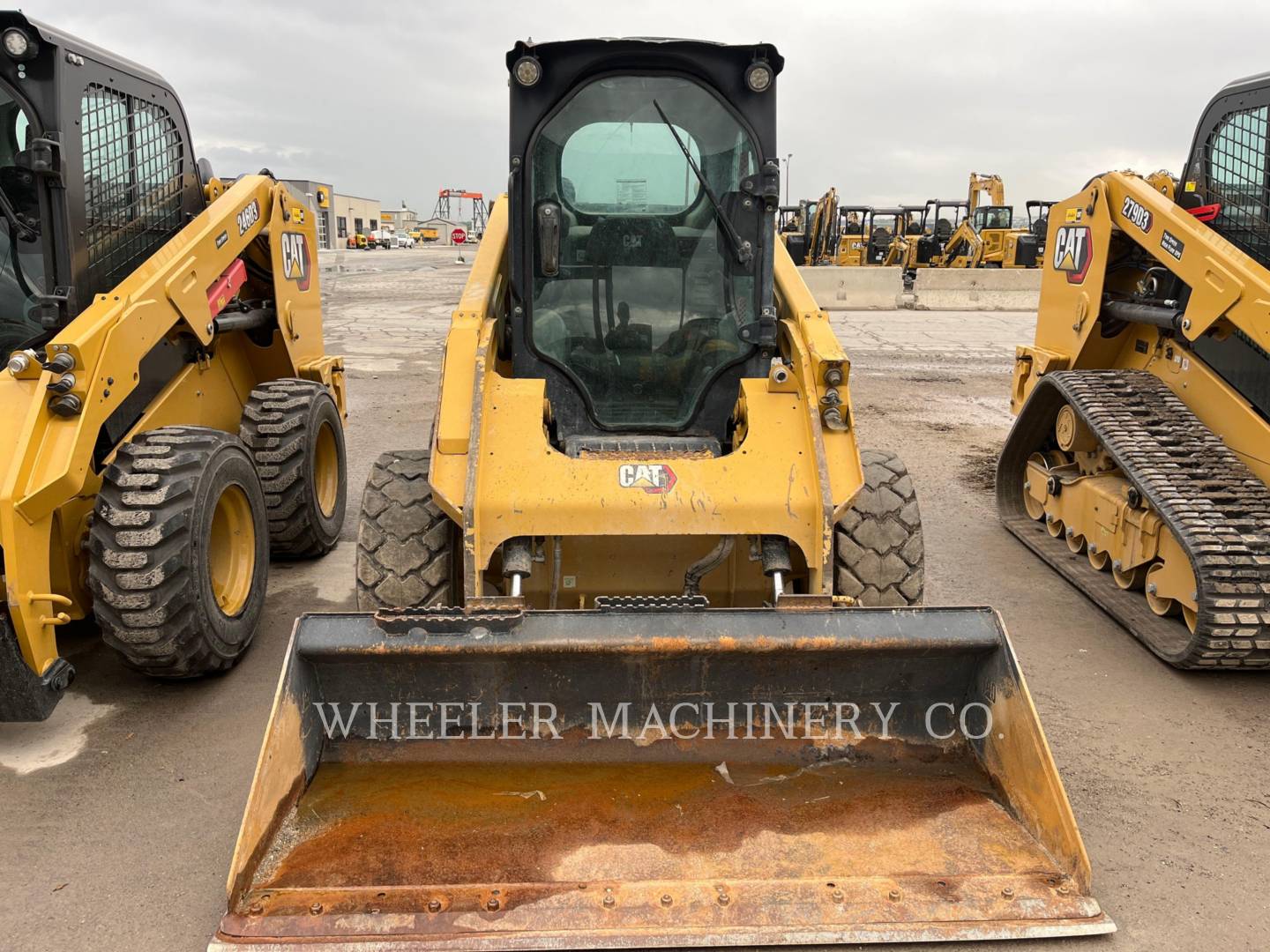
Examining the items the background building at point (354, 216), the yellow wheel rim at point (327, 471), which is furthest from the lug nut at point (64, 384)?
the background building at point (354, 216)

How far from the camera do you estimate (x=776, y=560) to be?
344 cm

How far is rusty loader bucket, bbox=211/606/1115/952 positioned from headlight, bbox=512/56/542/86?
2119 millimetres

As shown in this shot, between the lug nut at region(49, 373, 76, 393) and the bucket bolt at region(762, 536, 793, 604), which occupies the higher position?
the lug nut at region(49, 373, 76, 393)

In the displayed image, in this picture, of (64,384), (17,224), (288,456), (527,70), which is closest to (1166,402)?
(527,70)

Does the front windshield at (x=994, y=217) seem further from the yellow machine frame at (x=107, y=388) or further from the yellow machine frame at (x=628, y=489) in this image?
the yellow machine frame at (x=628, y=489)

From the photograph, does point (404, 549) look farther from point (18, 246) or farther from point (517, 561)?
point (18, 246)

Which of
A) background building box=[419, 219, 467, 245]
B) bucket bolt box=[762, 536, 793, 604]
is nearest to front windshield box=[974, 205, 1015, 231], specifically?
bucket bolt box=[762, 536, 793, 604]

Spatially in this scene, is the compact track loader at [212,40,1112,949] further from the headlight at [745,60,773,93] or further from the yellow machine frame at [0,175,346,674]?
the yellow machine frame at [0,175,346,674]

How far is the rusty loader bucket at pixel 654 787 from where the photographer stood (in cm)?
248

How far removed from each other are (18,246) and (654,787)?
11.2 ft

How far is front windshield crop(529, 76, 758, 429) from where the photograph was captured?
392 centimetres

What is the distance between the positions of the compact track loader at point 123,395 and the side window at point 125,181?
0.03 ft

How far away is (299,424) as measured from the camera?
5.37 m

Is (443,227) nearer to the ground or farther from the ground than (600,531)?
farther from the ground
